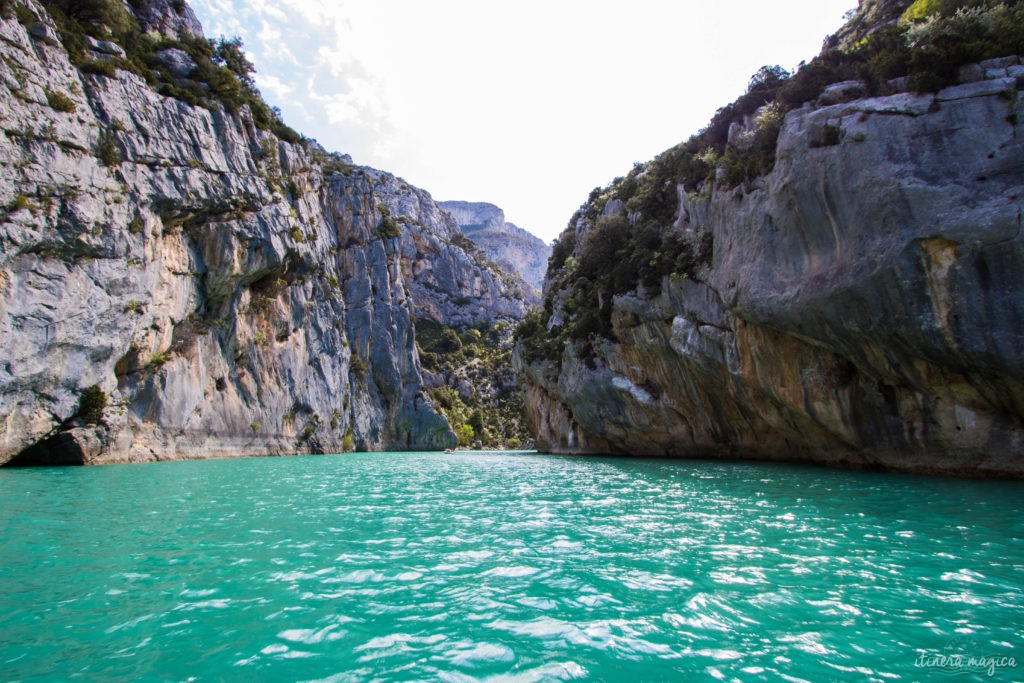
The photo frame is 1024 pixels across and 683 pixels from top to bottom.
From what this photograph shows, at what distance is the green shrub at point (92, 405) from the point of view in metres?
26.8

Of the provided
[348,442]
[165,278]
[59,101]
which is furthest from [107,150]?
[348,442]

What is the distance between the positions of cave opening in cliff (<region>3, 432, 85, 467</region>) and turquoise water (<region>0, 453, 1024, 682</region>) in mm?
17659

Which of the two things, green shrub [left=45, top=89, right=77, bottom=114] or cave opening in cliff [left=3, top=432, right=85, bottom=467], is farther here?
green shrub [left=45, top=89, right=77, bottom=114]

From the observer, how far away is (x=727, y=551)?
783 centimetres

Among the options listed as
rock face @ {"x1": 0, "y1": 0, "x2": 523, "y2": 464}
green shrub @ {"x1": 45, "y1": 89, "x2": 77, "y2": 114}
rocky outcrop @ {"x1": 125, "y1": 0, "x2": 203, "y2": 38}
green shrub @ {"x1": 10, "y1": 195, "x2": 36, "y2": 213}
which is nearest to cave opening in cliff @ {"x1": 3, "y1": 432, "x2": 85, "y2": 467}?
rock face @ {"x1": 0, "y1": 0, "x2": 523, "y2": 464}

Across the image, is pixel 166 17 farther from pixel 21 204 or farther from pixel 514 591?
pixel 514 591

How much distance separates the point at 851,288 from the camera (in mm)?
16656

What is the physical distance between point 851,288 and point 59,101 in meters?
37.9

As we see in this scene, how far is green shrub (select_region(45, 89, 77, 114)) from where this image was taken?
27.0 metres

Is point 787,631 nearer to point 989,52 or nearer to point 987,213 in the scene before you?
point 987,213

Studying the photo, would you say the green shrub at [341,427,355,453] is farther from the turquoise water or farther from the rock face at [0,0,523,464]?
the turquoise water

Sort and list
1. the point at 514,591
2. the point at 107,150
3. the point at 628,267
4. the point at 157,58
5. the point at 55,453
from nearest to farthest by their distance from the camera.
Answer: the point at 514,591, the point at 55,453, the point at 107,150, the point at 628,267, the point at 157,58

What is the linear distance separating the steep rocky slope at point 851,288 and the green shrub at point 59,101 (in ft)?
105

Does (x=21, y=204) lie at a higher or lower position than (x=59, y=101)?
lower
